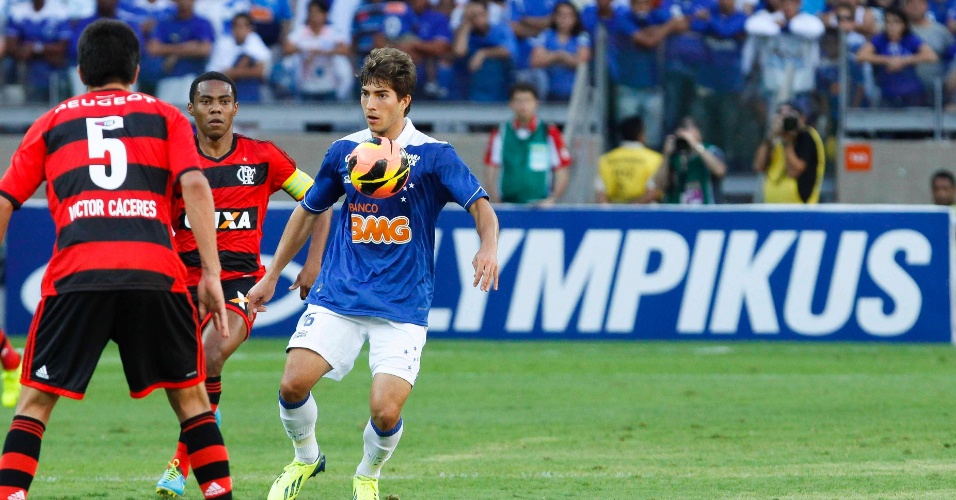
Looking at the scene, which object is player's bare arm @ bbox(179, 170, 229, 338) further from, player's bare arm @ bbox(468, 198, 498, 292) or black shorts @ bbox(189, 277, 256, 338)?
black shorts @ bbox(189, 277, 256, 338)

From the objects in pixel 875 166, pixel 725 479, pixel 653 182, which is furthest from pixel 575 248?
pixel 725 479

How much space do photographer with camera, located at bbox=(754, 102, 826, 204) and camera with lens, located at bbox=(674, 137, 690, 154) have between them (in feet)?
2.81

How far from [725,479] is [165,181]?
345 cm

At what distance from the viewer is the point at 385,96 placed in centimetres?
656

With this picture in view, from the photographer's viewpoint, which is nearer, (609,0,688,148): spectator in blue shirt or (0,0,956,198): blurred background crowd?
(0,0,956,198): blurred background crowd

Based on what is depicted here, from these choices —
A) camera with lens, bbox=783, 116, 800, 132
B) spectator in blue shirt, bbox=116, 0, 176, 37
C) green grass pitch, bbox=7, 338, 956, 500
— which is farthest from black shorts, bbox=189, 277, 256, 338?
spectator in blue shirt, bbox=116, 0, 176, 37

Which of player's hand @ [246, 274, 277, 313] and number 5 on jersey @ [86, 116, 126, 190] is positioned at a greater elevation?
number 5 on jersey @ [86, 116, 126, 190]

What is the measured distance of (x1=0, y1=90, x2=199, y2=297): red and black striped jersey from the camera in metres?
5.35

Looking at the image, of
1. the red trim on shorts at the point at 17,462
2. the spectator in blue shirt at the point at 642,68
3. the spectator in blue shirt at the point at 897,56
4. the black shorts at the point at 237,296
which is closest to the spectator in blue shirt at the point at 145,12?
the spectator in blue shirt at the point at 642,68

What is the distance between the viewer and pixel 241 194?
25.7ft

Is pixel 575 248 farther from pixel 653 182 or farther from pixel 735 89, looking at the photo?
pixel 735 89

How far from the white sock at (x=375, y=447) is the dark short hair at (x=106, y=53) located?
80.1 inches

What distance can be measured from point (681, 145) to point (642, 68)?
1407 mm

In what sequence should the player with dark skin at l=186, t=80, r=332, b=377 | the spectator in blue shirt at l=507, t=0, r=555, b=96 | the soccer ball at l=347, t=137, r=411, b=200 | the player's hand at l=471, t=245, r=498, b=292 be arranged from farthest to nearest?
the spectator in blue shirt at l=507, t=0, r=555, b=96 → the player with dark skin at l=186, t=80, r=332, b=377 → the soccer ball at l=347, t=137, r=411, b=200 → the player's hand at l=471, t=245, r=498, b=292
